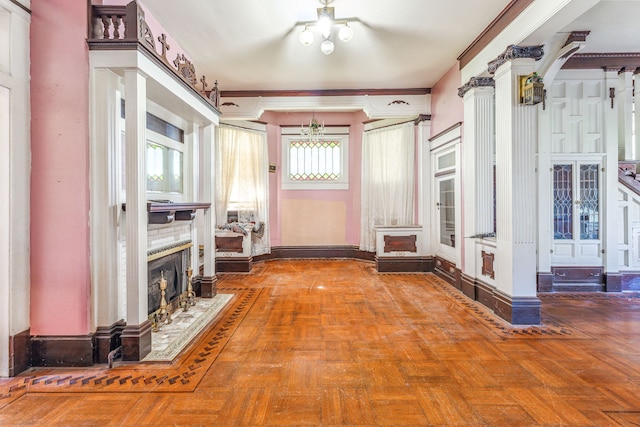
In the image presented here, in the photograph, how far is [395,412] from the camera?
1.80 metres

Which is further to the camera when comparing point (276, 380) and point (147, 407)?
point (276, 380)

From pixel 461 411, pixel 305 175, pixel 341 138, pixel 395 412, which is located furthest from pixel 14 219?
pixel 341 138

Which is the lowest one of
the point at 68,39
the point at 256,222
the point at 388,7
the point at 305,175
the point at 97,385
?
the point at 97,385

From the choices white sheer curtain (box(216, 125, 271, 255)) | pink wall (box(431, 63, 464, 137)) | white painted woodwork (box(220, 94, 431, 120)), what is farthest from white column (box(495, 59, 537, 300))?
white sheer curtain (box(216, 125, 271, 255))

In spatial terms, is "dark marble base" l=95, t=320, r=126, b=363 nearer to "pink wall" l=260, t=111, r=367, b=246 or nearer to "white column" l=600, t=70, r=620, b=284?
"pink wall" l=260, t=111, r=367, b=246

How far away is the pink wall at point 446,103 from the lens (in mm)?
4461

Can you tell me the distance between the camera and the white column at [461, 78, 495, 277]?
3.86 meters

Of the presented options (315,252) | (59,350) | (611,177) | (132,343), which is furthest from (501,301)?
(315,252)

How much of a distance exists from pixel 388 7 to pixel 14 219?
3663 mm

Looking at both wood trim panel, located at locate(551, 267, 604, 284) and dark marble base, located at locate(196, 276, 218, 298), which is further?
wood trim panel, located at locate(551, 267, 604, 284)

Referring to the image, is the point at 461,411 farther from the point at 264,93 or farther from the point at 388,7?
the point at 264,93

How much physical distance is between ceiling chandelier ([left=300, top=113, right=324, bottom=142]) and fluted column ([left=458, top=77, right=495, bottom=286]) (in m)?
2.97

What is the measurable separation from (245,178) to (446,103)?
3.87m

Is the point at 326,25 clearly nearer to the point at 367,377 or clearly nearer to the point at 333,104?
the point at 333,104
